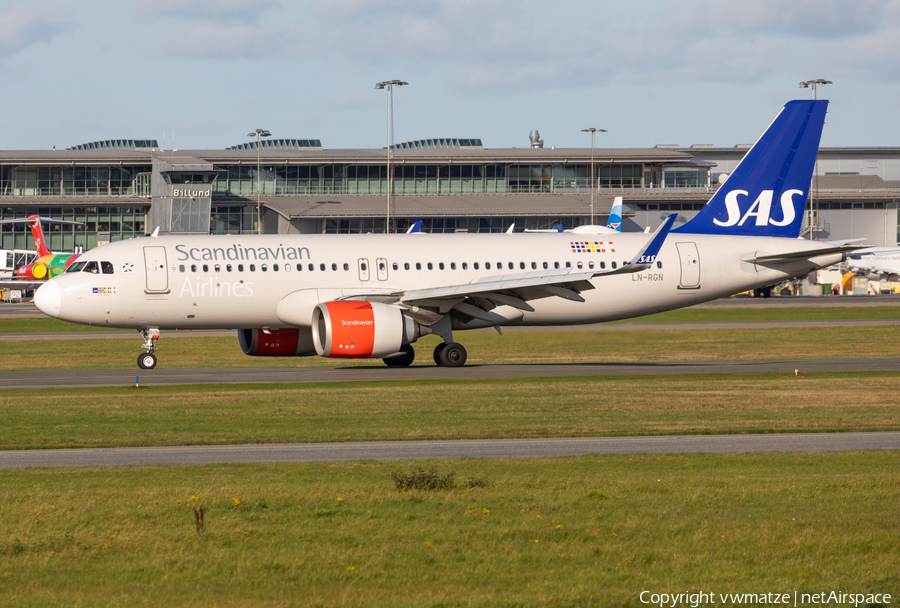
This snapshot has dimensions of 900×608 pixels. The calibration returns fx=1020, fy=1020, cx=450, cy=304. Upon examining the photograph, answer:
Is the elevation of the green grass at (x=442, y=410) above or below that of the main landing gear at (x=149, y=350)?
below

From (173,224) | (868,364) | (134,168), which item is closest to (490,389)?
(868,364)

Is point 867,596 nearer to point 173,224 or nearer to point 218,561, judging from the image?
point 218,561

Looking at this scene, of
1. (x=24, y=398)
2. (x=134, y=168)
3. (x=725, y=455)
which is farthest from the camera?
(x=134, y=168)

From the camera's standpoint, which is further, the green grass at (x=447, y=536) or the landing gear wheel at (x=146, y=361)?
the landing gear wheel at (x=146, y=361)

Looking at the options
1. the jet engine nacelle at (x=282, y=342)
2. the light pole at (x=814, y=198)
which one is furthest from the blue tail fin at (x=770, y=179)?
the light pole at (x=814, y=198)

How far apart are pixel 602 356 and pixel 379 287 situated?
1057 cm

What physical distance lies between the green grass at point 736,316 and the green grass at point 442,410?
26.7 meters

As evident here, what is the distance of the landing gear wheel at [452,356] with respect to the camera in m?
31.6

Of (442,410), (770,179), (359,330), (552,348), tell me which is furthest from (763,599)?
(552,348)

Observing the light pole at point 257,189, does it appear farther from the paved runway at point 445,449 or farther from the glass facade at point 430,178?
the paved runway at point 445,449

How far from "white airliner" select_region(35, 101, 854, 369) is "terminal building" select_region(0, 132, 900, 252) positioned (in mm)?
67832

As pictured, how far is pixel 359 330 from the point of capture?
28.7 metres

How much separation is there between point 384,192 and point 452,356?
8298 centimetres

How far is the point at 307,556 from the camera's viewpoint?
9367 millimetres
